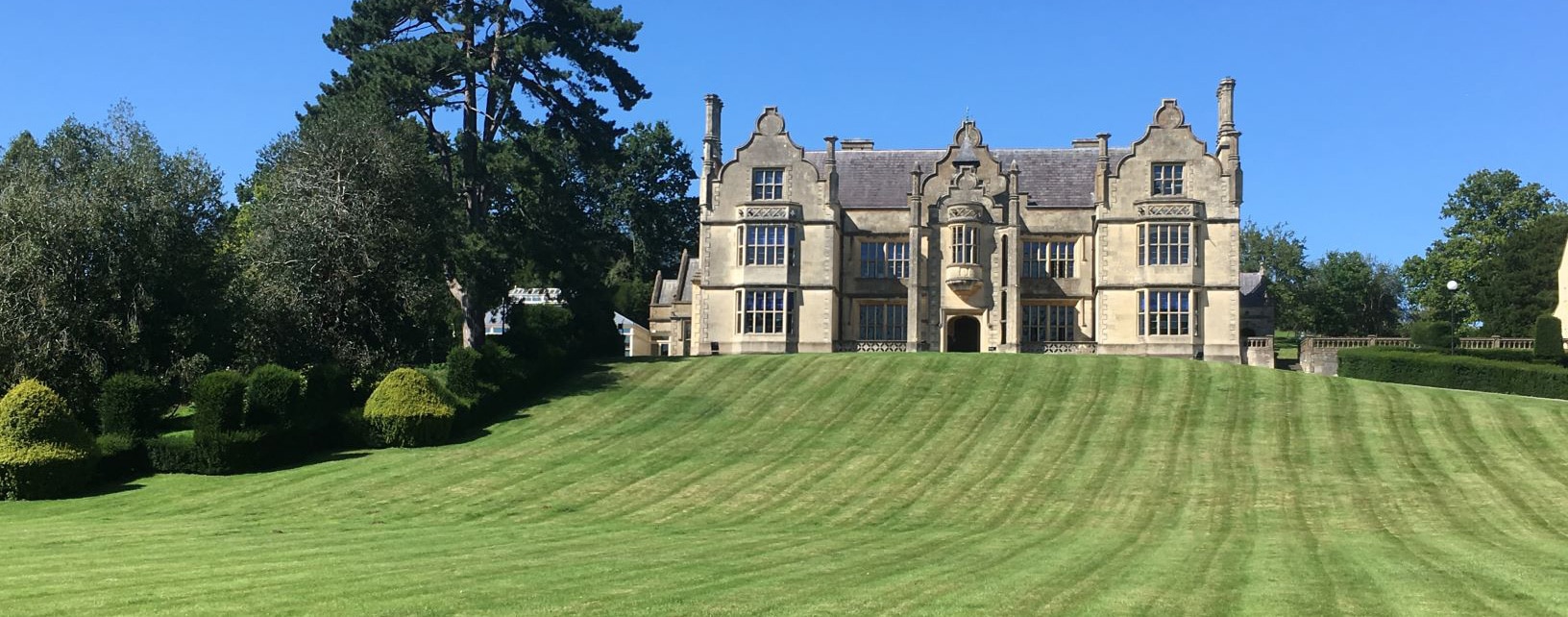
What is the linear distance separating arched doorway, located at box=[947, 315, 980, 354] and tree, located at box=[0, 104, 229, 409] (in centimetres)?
3084

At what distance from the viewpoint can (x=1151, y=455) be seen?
3284 centimetres

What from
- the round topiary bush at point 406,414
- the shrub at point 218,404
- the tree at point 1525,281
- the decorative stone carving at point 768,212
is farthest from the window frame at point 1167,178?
the shrub at point 218,404

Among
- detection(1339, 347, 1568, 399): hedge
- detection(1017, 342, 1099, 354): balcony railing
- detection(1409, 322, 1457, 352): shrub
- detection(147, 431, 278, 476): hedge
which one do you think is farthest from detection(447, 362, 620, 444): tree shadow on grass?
detection(1409, 322, 1457, 352): shrub

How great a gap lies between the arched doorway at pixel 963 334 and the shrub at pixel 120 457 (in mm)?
33582

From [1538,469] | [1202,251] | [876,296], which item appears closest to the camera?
[1538,469]

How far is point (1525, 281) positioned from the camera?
65.5 metres

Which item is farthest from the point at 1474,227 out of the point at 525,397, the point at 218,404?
the point at 218,404

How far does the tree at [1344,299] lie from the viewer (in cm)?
8594

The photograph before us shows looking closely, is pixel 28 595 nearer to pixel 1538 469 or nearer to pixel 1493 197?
pixel 1538 469

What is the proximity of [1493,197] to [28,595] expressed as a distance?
83.0 metres

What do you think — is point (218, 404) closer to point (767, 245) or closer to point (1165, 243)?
point (767, 245)

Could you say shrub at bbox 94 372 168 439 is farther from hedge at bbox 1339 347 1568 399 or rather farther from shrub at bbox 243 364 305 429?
hedge at bbox 1339 347 1568 399

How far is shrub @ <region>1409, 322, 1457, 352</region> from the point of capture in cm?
4991

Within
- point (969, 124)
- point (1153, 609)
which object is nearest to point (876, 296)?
point (969, 124)
